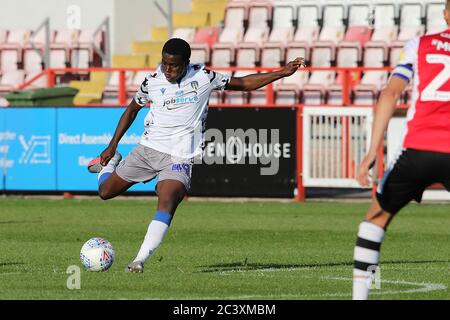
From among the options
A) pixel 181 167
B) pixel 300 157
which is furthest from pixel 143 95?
pixel 300 157

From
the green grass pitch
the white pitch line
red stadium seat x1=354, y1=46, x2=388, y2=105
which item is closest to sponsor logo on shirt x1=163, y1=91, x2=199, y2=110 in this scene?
the green grass pitch

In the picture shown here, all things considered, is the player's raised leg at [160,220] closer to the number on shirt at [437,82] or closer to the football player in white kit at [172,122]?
the football player in white kit at [172,122]

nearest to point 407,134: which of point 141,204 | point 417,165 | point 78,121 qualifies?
point 417,165

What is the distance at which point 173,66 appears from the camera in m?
12.0

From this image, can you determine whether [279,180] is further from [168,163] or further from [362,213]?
[168,163]

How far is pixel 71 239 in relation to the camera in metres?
16.1

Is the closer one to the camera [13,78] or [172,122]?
[172,122]

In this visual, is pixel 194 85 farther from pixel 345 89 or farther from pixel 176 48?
pixel 345 89

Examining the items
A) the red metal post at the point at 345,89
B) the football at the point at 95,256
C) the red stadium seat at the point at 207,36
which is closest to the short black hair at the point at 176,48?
the football at the point at 95,256

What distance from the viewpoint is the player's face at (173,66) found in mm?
11930

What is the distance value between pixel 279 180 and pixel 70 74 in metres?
9.36

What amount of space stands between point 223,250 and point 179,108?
2875mm

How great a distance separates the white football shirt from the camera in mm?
12359
